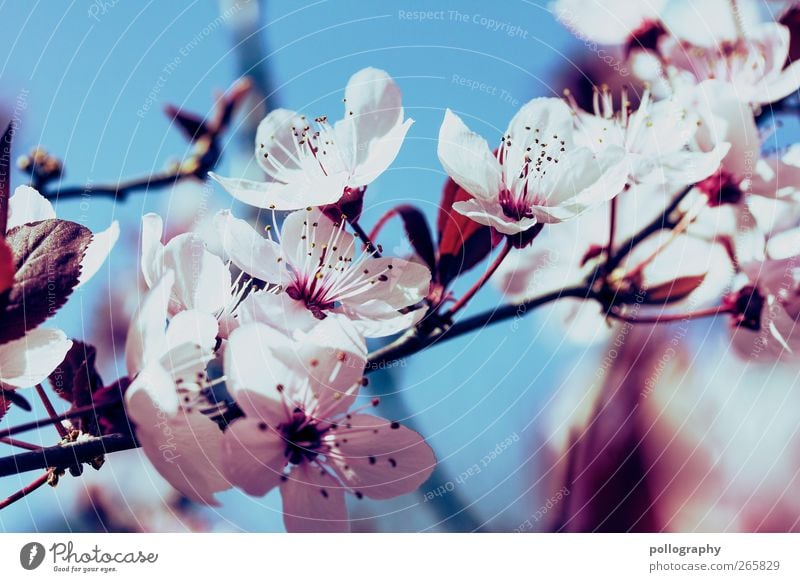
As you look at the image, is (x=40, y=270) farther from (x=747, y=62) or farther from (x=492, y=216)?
(x=747, y=62)

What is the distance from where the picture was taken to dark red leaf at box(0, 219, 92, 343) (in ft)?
2.01

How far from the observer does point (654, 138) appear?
0.66m

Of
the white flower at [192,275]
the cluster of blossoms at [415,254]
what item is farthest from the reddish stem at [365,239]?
the white flower at [192,275]

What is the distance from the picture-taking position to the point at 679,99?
0.67 meters

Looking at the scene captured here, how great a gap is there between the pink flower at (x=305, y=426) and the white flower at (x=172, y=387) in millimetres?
22

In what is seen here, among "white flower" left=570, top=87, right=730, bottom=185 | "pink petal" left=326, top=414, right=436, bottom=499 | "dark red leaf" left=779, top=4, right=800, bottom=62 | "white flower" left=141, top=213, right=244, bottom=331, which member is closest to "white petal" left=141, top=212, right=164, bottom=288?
"white flower" left=141, top=213, right=244, bottom=331

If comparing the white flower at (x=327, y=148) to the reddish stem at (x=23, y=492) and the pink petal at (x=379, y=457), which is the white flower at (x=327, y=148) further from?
the reddish stem at (x=23, y=492)

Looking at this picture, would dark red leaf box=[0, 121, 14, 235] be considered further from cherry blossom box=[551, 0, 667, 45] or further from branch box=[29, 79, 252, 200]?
cherry blossom box=[551, 0, 667, 45]

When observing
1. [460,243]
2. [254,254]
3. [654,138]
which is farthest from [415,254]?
[654,138]

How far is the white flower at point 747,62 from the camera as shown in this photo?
0.67m

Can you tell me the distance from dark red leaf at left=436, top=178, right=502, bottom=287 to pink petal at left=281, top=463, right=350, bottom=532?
21cm

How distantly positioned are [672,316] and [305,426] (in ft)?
1.20
